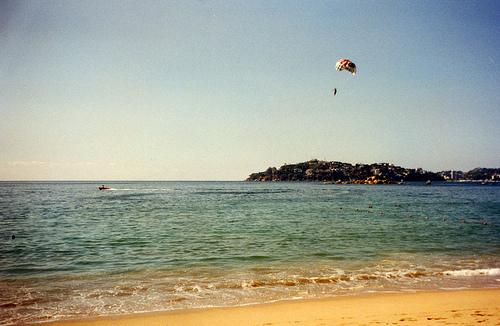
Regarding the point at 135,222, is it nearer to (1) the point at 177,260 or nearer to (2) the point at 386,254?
(1) the point at 177,260

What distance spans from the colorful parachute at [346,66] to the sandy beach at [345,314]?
21545 millimetres

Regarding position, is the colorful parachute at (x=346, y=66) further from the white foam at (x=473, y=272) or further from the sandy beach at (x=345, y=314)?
the sandy beach at (x=345, y=314)

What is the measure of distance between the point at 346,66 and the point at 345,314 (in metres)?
23.2

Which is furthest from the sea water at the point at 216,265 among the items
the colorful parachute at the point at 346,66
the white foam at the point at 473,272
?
the colorful parachute at the point at 346,66

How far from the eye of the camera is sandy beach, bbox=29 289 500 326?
22.0ft

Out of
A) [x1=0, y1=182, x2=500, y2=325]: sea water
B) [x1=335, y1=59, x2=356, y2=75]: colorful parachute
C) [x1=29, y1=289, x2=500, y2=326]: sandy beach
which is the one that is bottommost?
[x1=0, y1=182, x2=500, y2=325]: sea water

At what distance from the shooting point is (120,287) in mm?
9477

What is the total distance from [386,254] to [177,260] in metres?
9.85

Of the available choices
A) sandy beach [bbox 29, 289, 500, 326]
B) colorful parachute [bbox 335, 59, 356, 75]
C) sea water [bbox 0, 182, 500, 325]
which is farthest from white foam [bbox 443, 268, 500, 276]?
colorful parachute [bbox 335, 59, 356, 75]

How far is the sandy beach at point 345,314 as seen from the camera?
6.71 metres

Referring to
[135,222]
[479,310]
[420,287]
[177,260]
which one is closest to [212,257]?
[177,260]

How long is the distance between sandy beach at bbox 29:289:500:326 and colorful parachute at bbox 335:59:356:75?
2154 cm

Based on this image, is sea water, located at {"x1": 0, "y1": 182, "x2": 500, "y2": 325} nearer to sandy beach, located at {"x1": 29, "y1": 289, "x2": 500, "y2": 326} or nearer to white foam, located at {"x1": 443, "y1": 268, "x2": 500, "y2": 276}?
white foam, located at {"x1": 443, "y1": 268, "x2": 500, "y2": 276}

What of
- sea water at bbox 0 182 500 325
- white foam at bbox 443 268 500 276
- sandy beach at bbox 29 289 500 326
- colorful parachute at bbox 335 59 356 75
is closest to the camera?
sandy beach at bbox 29 289 500 326
